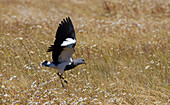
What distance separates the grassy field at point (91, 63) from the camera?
16.4 feet

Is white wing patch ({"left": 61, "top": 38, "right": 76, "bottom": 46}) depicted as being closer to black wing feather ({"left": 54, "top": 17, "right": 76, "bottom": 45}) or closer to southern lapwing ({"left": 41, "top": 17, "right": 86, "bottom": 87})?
southern lapwing ({"left": 41, "top": 17, "right": 86, "bottom": 87})

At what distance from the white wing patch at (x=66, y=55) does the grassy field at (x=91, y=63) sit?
44cm

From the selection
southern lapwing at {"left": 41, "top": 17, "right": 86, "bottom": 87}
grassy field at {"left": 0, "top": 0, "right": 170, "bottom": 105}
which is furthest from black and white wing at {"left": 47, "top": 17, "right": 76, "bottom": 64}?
grassy field at {"left": 0, "top": 0, "right": 170, "bottom": 105}

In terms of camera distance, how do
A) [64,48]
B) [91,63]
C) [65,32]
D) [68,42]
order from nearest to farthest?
[64,48] < [68,42] < [65,32] < [91,63]

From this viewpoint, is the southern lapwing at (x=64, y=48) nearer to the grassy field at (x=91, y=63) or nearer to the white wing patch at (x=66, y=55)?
the white wing patch at (x=66, y=55)

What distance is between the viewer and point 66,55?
573 centimetres

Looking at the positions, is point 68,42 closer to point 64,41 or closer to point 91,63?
point 64,41

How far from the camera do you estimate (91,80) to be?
5.72 metres

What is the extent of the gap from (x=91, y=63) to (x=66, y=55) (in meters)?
1.24

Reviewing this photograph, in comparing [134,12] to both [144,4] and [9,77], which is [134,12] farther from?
[9,77]

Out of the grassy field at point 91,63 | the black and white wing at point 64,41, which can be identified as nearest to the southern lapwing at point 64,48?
the black and white wing at point 64,41

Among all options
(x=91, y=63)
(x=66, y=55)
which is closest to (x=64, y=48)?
(x=66, y=55)

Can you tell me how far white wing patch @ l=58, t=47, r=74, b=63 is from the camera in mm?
5487

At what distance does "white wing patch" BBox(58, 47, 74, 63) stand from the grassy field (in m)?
0.44
